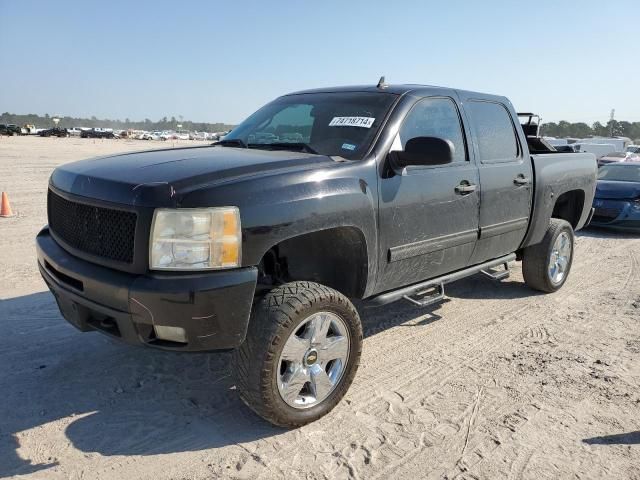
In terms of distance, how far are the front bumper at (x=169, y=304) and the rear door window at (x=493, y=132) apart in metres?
2.63

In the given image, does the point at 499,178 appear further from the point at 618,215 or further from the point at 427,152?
the point at 618,215

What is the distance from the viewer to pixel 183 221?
8.52ft

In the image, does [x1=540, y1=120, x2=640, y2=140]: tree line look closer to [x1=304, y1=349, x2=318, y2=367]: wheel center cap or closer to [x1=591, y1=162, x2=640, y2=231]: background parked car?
[x1=591, y1=162, x2=640, y2=231]: background parked car

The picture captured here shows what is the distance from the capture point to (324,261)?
3525mm

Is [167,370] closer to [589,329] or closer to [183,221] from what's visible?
[183,221]

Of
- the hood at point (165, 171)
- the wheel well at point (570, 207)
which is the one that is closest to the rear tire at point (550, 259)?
the wheel well at point (570, 207)

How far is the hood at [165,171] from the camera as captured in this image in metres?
2.64

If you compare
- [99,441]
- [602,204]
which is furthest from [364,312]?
[602,204]

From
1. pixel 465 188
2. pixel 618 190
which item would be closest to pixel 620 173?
pixel 618 190

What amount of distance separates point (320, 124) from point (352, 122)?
0.93ft

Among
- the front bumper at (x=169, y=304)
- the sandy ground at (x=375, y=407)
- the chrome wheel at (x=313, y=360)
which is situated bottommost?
the sandy ground at (x=375, y=407)

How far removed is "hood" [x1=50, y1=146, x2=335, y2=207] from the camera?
104 inches

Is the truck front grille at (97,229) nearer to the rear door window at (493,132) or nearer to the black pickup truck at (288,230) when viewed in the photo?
the black pickup truck at (288,230)

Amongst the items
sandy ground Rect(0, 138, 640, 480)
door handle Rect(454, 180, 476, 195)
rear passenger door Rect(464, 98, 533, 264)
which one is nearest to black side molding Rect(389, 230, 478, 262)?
rear passenger door Rect(464, 98, 533, 264)
